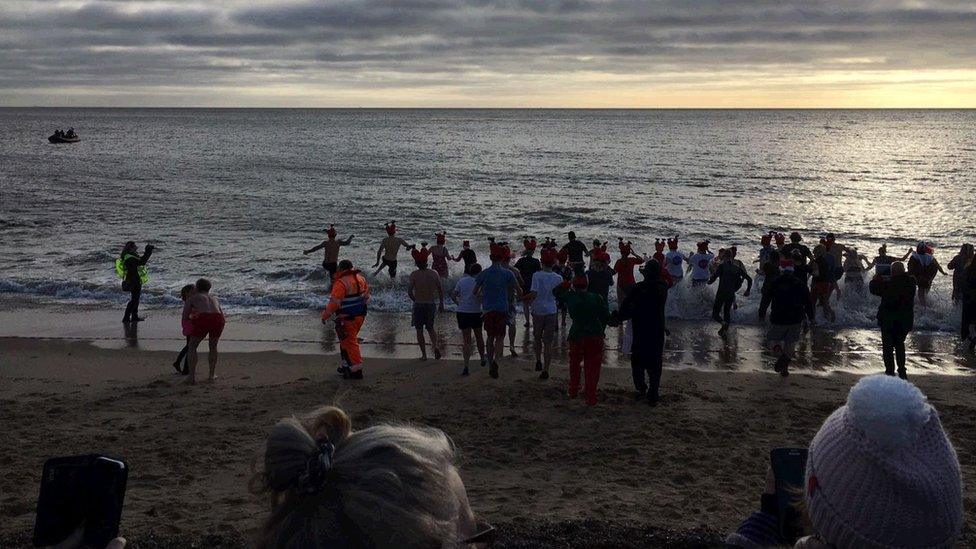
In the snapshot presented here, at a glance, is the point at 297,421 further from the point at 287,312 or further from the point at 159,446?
the point at 287,312

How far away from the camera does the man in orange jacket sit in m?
11.2

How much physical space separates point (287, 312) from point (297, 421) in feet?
53.9

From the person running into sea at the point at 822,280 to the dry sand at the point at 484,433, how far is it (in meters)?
4.02

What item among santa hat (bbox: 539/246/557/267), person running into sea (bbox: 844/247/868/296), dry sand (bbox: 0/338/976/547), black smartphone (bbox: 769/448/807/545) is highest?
black smartphone (bbox: 769/448/807/545)

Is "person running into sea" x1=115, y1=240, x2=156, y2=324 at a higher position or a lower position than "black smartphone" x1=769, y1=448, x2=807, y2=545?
lower

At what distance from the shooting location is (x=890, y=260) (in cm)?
1747

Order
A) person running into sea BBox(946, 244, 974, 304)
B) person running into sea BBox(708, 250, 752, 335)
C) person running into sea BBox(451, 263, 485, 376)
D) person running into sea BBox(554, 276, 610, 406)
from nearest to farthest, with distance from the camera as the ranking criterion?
person running into sea BBox(554, 276, 610, 406), person running into sea BBox(451, 263, 485, 376), person running into sea BBox(708, 250, 752, 335), person running into sea BBox(946, 244, 974, 304)

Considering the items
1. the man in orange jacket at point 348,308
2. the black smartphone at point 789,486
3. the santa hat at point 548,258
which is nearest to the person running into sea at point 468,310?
the santa hat at point 548,258

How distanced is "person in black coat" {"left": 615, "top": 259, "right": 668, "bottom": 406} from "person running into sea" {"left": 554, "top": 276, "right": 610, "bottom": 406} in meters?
0.31

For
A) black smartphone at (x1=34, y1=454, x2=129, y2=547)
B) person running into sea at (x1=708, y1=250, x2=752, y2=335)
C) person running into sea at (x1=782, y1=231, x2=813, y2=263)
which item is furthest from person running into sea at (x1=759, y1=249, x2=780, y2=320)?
black smartphone at (x1=34, y1=454, x2=129, y2=547)

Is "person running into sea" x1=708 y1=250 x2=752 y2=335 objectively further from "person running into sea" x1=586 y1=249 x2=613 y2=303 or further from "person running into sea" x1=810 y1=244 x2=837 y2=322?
"person running into sea" x1=586 y1=249 x2=613 y2=303

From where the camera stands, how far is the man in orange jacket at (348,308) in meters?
11.2

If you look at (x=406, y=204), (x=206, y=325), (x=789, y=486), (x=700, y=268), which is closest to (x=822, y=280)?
(x=700, y=268)

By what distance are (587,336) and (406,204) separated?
3202 centimetres
